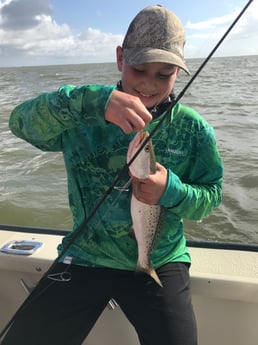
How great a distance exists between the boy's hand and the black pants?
2.81 ft

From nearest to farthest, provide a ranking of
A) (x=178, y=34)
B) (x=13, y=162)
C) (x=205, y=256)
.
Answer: (x=178, y=34), (x=205, y=256), (x=13, y=162)

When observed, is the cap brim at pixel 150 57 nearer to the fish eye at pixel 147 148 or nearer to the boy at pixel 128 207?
the boy at pixel 128 207

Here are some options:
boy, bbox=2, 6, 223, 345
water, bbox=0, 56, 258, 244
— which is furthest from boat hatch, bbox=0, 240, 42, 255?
water, bbox=0, 56, 258, 244

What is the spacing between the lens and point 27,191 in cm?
761

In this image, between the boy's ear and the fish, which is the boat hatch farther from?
the boy's ear

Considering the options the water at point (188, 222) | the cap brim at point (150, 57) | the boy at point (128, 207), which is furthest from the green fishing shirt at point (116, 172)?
the water at point (188, 222)

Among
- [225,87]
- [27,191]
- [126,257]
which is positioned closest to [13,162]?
[27,191]

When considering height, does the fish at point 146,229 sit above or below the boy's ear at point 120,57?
below

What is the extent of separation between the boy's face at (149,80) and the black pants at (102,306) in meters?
0.88

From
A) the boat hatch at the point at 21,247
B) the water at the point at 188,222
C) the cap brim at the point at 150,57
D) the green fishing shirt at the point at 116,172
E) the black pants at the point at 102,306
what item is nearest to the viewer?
the cap brim at the point at 150,57

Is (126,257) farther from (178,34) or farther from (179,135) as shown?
(178,34)

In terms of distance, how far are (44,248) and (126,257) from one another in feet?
2.28

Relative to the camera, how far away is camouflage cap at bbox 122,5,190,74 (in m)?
1.90

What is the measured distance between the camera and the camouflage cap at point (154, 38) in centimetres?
190
